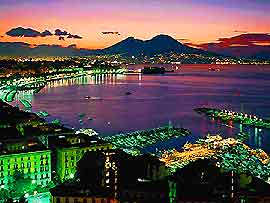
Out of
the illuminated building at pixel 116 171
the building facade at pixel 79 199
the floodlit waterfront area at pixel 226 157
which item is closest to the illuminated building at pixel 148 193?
the illuminated building at pixel 116 171

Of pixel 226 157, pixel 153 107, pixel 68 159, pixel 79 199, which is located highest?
pixel 79 199

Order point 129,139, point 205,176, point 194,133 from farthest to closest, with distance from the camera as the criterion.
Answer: point 194,133 → point 129,139 → point 205,176

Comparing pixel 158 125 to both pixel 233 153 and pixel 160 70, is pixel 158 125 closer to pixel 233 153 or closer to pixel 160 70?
pixel 233 153

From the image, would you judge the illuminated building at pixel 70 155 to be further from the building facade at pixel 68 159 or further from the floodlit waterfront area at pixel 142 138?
the floodlit waterfront area at pixel 142 138

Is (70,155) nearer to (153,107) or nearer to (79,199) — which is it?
(79,199)

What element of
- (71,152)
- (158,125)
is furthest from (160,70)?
(71,152)

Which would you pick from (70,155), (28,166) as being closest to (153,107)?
(70,155)

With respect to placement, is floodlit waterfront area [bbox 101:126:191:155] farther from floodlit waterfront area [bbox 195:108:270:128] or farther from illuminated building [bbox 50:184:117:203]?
illuminated building [bbox 50:184:117:203]

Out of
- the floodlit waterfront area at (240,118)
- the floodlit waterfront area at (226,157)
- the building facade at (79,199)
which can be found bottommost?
the floodlit waterfront area at (240,118)
